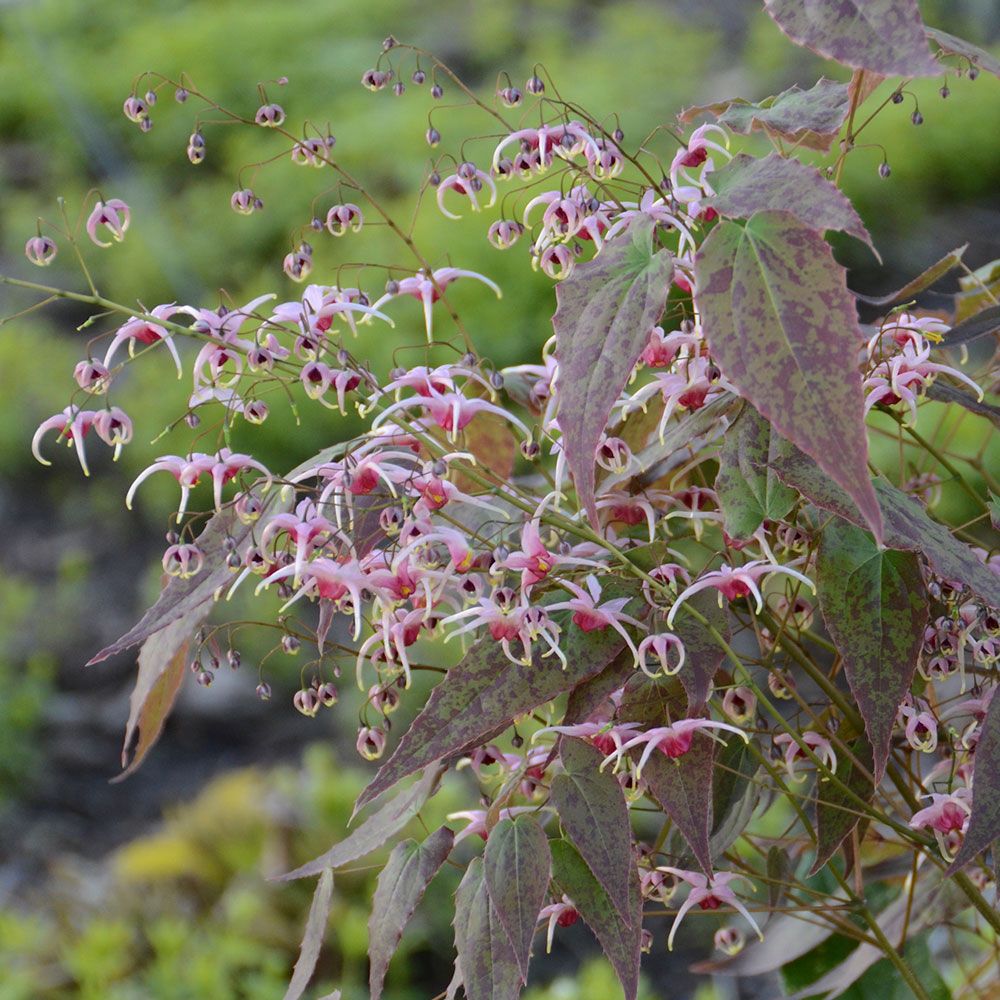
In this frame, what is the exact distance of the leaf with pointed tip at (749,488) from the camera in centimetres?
40

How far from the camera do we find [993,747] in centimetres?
41

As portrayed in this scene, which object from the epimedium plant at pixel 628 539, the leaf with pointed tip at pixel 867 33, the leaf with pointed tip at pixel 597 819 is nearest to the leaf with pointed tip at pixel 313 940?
the epimedium plant at pixel 628 539

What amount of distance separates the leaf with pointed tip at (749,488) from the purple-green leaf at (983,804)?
0.31 ft

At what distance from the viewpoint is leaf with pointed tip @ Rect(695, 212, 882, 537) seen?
34 centimetres

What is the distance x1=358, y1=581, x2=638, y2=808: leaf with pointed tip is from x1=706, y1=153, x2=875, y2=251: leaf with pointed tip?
138 millimetres

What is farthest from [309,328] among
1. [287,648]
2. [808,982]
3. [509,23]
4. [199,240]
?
[509,23]

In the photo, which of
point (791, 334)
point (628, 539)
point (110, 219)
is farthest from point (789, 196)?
point (110, 219)

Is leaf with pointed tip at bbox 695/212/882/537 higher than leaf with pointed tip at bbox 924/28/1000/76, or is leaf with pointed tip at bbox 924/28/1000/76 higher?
leaf with pointed tip at bbox 924/28/1000/76

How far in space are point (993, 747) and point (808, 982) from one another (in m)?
0.33

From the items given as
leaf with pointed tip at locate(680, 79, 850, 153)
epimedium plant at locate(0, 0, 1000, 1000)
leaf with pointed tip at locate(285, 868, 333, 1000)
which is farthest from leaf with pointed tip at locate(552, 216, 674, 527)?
leaf with pointed tip at locate(285, 868, 333, 1000)

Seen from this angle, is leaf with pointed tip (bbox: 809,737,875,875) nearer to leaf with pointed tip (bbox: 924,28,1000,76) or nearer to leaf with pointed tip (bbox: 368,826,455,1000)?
leaf with pointed tip (bbox: 368,826,455,1000)

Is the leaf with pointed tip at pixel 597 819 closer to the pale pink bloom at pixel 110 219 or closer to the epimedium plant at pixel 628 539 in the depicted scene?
the epimedium plant at pixel 628 539

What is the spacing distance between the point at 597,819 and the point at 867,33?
0.79 ft

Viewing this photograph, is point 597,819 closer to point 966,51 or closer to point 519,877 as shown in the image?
point 519,877
